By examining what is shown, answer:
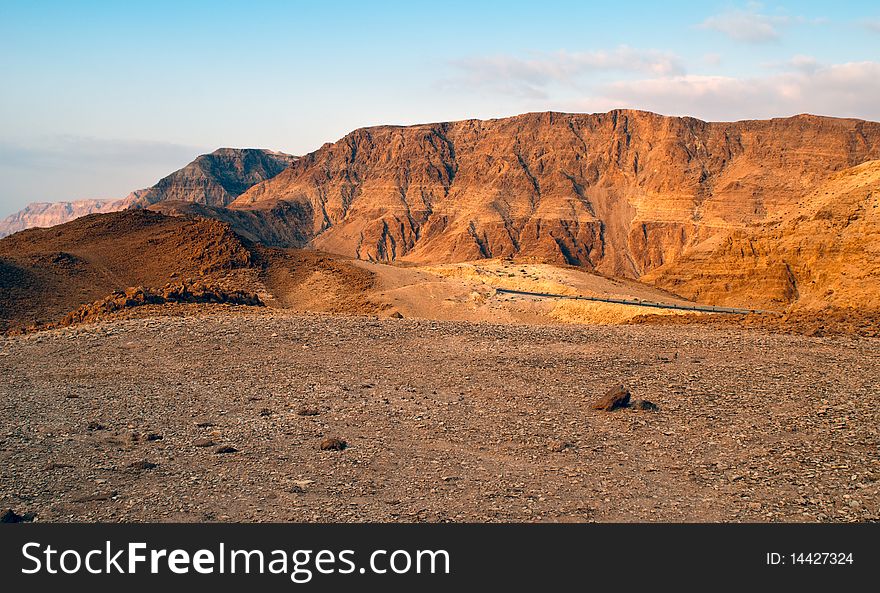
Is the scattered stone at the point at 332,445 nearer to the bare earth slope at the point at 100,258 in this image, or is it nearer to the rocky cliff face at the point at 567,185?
the bare earth slope at the point at 100,258

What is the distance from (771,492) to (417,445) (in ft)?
17.7

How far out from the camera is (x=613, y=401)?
1428 centimetres

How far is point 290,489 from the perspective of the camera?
10.1 m

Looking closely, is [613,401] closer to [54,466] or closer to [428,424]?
[428,424]

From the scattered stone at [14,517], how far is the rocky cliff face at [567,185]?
94.3 m

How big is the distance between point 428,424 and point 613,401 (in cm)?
366

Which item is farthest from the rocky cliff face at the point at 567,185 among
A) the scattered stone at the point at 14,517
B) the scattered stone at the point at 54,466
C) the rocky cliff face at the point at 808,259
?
the scattered stone at the point at 14,517

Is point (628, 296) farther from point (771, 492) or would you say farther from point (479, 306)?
point (771, 492)

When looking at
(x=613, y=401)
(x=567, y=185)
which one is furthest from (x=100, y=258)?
(x=567, y=185)

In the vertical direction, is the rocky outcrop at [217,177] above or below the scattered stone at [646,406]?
above

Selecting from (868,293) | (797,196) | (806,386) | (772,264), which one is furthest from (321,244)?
(806,386)

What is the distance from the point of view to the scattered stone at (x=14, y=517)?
28.5ft

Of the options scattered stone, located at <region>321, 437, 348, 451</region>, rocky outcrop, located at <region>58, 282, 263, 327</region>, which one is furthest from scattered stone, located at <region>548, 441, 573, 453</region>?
rocky outcrop, located at <region>58, 282, 263, 327</region>

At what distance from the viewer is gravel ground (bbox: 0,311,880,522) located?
32.0 ft
